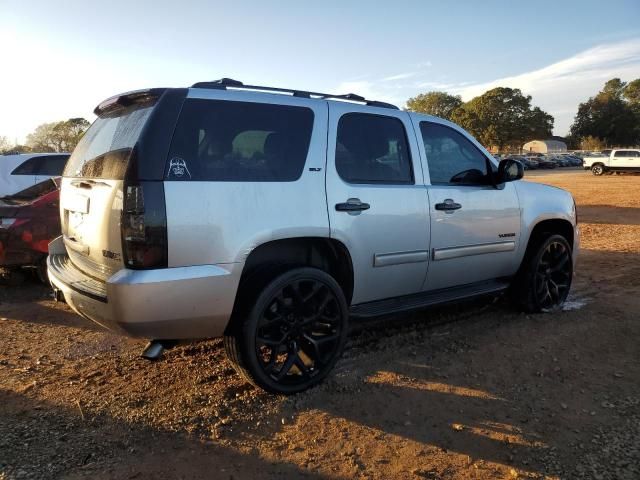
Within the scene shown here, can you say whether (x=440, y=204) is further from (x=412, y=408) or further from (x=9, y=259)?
(x=9, y=259)

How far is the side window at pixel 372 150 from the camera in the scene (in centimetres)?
376

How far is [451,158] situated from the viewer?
4492 millimetres

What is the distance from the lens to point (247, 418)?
3.20 meters

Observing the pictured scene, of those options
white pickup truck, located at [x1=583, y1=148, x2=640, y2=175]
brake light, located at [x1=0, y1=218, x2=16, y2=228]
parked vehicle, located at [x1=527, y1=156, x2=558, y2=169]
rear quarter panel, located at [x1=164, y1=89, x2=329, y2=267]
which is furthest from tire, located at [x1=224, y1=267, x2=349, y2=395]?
parked vehicle, located at [x1=527, y1=156, x2=558, y2=169]

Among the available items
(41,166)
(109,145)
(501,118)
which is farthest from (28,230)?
(501,118)

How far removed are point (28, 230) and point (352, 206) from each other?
4455mm

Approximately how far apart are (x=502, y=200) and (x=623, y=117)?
9883 cm

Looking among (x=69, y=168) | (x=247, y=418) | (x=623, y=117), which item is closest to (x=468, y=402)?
(x=247, y=418)

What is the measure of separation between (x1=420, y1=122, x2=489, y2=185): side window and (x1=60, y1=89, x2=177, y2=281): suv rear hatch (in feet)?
7.39

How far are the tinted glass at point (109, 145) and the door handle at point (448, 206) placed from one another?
7.60 ft

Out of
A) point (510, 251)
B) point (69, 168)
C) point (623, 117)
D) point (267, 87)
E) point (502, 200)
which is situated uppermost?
point (623, 117)

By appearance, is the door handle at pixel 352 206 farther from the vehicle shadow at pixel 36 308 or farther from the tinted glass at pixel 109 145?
the vehicle shadow at pixel 36 308

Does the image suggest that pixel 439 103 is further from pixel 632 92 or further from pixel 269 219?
pixel 269 219

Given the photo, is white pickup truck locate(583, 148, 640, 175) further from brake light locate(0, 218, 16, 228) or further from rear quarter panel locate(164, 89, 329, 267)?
brake light locate(0, 218, 16, 228)
